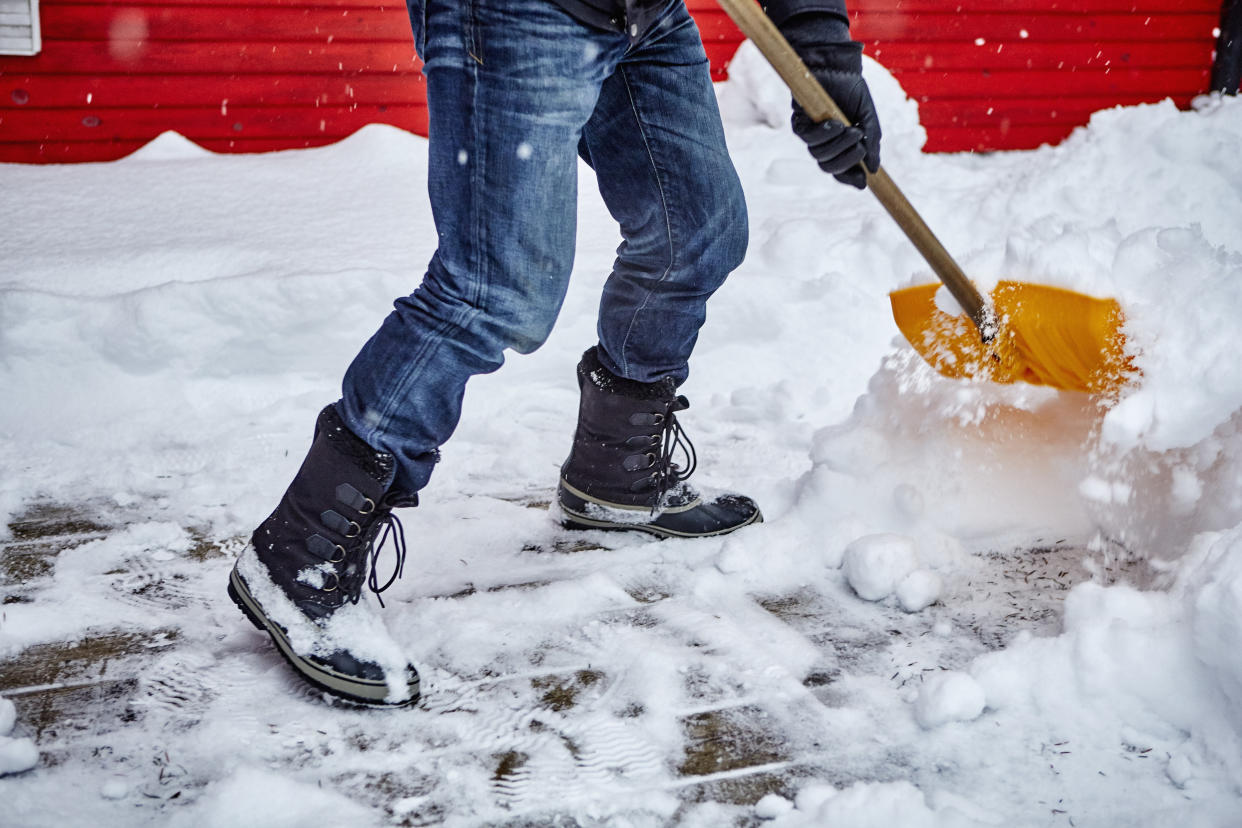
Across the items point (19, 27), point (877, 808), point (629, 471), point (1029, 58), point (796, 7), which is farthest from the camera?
point (1029, 58)

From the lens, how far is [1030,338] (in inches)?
68.9

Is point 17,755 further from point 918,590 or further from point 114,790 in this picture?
point 918,590

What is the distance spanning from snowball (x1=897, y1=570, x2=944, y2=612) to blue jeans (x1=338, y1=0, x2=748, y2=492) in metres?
0.77

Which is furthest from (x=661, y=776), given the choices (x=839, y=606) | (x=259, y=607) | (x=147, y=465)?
(x=147, y=465)

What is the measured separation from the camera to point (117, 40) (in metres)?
4.44

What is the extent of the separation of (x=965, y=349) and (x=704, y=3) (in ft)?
12.6

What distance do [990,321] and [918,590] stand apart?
56 centimetres

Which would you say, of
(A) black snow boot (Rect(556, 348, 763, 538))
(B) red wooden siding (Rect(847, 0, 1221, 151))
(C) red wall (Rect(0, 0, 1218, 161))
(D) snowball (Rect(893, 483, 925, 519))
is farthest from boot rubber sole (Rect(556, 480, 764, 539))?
(B) red wooden siding (Rect(847, 0, 1221, 151))

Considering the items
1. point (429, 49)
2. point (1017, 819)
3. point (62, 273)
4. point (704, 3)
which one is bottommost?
point (1017, 819)

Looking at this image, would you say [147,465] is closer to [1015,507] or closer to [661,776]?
[661,776]

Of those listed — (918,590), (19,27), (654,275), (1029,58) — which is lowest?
(918,590)

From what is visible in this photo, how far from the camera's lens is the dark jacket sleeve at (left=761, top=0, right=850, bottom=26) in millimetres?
1580

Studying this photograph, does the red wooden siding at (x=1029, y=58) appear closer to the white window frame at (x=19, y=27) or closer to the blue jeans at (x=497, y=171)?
the white window frame at (x=19, y=27)

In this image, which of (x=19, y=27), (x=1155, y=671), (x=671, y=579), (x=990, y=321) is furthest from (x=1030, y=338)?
(x=19, y=27)
